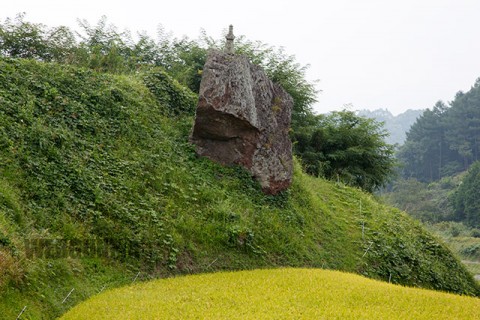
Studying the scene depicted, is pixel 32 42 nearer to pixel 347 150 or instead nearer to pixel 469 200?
pixel 347 150

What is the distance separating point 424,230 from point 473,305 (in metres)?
8.93

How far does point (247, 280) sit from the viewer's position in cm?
880

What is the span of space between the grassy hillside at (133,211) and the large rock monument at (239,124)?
44cm

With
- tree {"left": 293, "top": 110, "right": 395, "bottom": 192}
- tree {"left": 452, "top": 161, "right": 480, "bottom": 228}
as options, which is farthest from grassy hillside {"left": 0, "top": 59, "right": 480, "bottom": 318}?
tree {"left": 452, "top": 161, "right": 480, "bottom": 228}

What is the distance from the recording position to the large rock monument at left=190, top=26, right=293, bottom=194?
1264cm

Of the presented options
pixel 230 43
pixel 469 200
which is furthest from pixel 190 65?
pixel 469 200

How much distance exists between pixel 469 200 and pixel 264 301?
56429 mm

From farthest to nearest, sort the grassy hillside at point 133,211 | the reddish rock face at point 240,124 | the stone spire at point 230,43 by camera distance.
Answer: the stone spire at point 230,43
the reddish rock face at point 240,124
the grassy hillside at point 133,211

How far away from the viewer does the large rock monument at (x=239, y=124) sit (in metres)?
12.6

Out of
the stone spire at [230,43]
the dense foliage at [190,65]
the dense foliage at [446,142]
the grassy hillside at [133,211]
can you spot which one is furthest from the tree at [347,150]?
the dense foliage at [446,142]

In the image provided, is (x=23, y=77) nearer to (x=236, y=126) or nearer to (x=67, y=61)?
(x=67, y=61)

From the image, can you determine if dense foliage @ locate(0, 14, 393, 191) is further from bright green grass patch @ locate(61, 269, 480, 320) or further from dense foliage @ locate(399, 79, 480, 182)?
dense foliage @ locate(399, 79, 480, 182)

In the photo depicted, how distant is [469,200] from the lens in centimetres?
5591

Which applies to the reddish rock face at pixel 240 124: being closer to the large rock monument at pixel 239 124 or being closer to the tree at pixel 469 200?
the large rock monument at pixel 239 124
